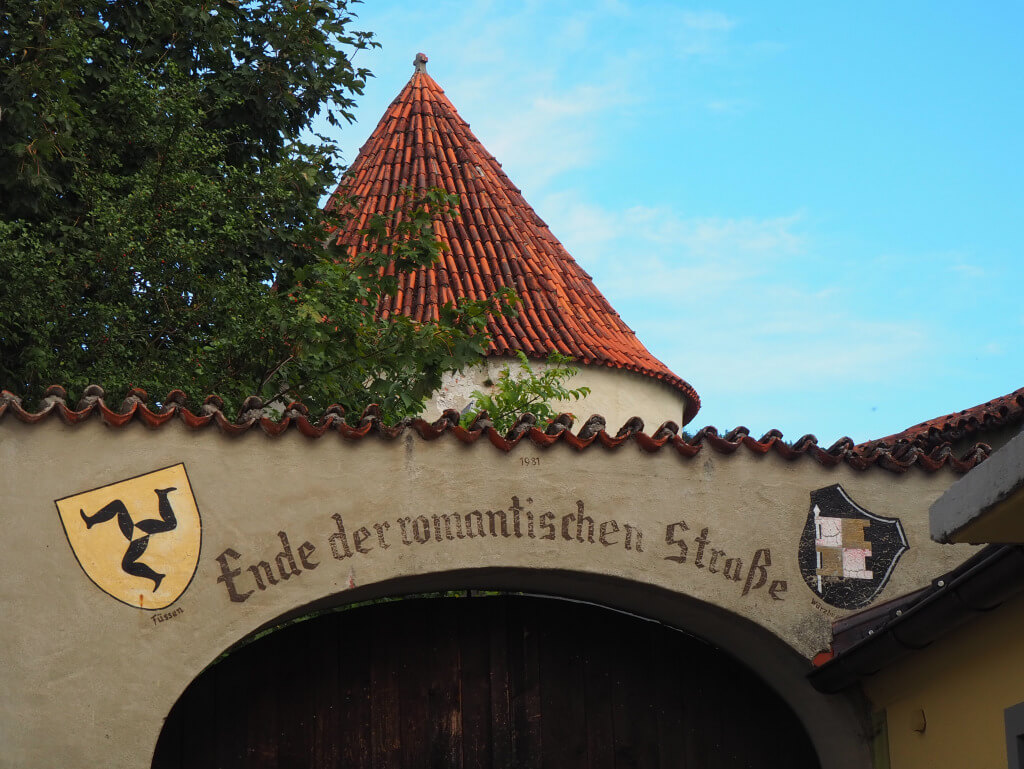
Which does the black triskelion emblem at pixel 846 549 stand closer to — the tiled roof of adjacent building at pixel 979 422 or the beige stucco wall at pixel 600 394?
the tiled roof of adjacent building at pixel 979 422

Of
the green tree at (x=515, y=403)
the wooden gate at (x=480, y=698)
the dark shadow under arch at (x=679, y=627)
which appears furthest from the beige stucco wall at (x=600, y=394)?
the dark shadow under arch at (x=679, y=627)

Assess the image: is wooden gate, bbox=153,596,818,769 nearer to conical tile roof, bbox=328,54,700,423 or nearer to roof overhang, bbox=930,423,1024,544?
roof overhang, bbox=930,423,1024,544

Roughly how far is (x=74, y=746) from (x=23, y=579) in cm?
79

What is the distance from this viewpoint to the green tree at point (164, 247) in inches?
398

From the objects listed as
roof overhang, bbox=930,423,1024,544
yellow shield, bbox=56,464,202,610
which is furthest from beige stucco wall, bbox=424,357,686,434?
roof overhang, bbox=930,423,1024,544

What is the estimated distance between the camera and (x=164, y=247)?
10.1 meters

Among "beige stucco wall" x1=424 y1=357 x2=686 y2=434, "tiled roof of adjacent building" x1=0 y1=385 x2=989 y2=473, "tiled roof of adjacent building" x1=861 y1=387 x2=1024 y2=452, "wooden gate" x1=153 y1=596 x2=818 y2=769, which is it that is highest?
"beige stucco wall" x1=424 y1=357 x2=686 y2=434

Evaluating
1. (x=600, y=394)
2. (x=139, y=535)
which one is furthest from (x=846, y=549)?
(x=600, y=394)

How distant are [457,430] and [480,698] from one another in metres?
1.61

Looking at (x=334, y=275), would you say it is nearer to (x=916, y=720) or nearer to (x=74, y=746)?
(x=74, y=746)

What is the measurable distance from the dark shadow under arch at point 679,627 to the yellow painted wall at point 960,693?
305 millimetres

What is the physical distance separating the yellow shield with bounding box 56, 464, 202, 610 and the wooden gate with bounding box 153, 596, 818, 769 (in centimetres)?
104

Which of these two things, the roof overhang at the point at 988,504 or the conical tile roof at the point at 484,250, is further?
the conical tile roof at the point at 484,250

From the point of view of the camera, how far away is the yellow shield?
247 inches
